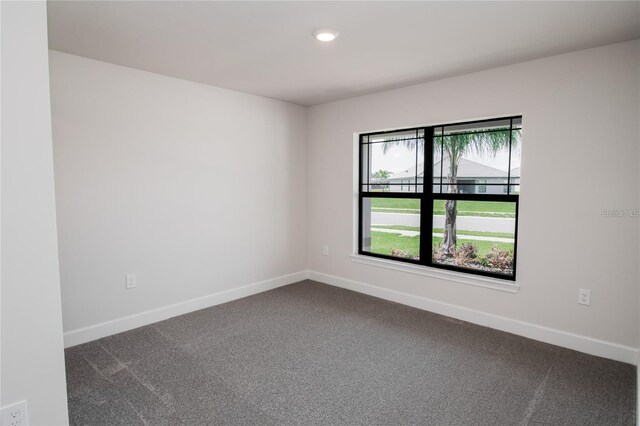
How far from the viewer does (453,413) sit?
82.0 inches

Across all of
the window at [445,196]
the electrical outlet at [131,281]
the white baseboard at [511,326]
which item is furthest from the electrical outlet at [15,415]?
the window at [445,196]

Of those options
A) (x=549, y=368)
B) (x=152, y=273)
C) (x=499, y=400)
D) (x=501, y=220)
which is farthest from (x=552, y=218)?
(x=152, y=273)

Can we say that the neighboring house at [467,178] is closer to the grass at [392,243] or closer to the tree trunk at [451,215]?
the tree trunk at [451,215]

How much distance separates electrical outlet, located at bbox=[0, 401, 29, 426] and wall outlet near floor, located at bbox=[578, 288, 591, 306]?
3.47 m

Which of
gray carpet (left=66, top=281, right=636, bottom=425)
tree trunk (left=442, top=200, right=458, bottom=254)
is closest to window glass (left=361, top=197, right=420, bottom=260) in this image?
tree trunk (left=442, top=200, right=458, bottom=254)

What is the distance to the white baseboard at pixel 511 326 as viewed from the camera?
2.70 m

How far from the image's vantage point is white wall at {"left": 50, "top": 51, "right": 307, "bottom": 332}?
2908 mm

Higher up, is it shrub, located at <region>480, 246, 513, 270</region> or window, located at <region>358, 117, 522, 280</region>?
window, located at <region>358, 117, 522, 280</region>

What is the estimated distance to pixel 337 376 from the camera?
2482mm

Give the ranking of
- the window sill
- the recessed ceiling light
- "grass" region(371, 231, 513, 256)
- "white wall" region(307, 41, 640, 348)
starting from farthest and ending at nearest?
"grass" region(371, 231, 513, 256)
the window sill
"white wall" region(307, 41, 640, 348)
the recessed ceiling light

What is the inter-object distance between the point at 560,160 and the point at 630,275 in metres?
0.95

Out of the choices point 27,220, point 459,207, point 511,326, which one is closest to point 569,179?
point 459,207

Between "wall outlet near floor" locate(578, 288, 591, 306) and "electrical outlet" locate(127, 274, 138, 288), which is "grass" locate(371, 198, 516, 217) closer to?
"wall outlet near floor" locate(578, 288, 591, 306)

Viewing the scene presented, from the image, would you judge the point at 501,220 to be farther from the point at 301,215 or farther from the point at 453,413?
the point at 301,215
